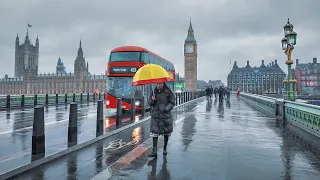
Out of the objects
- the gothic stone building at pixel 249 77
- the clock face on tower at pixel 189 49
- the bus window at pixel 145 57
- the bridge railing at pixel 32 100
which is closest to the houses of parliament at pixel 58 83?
the clock face on tower at pixel 189 49

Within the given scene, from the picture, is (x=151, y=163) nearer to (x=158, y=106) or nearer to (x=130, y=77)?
(x=158, y=106)

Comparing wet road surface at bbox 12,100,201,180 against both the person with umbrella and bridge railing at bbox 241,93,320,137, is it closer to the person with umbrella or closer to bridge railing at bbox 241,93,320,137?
the person with umbrella

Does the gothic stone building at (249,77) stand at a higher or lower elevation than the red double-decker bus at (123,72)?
higher

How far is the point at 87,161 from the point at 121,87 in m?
10.9

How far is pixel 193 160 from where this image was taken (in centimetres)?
594

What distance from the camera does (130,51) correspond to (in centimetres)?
1666

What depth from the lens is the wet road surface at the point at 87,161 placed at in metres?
4.93

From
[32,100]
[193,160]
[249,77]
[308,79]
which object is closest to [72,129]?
[193,160]

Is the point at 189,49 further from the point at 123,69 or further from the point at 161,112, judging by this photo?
the point at 161,112

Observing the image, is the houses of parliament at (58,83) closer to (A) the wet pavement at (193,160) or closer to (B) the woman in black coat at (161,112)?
(A) the wet pavement at (193,160)

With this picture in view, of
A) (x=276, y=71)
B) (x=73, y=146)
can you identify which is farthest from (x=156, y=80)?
(x=276, y=71)

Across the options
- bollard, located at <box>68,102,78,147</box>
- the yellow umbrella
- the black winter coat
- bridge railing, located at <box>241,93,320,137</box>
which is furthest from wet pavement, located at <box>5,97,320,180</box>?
the yellow umbrella

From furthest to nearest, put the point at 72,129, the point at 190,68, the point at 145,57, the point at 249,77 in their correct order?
the point at 249,77
the point at 190,68
the point at 145,57
the point at 72,129

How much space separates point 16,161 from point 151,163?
2707 mm
